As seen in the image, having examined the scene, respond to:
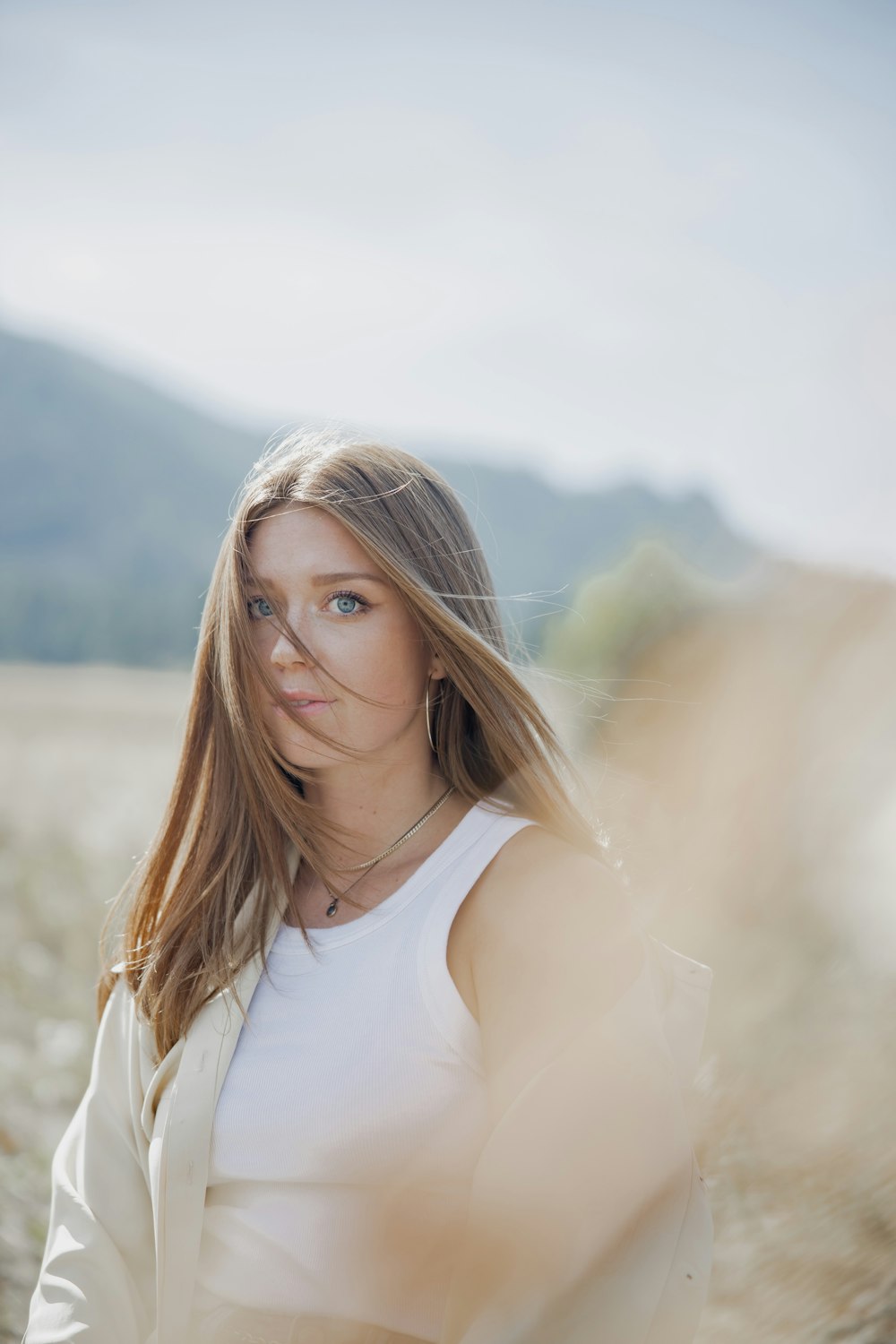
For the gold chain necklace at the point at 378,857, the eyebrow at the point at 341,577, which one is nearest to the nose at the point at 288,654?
the eyebrow at the point at 341,577

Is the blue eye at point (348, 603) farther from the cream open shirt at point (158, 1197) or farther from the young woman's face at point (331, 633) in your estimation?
the cream open shirt at point (158, 1197)

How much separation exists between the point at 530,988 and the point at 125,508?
7125 cm

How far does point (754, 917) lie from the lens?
401 centimetres

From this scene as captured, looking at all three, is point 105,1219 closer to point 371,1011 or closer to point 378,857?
point 371,1011

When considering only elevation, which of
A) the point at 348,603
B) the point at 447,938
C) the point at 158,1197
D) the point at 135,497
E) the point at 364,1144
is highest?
the point at 348,603

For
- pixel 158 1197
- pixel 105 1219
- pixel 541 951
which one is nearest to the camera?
pixel 541 951

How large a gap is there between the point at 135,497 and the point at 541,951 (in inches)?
2861

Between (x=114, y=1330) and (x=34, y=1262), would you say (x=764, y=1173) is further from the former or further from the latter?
(x=34, y=1262)

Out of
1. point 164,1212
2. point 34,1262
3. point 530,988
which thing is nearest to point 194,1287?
point 164,1212

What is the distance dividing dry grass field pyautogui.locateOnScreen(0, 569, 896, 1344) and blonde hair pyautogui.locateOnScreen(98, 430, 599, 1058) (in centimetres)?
30

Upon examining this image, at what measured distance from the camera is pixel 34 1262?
2617 millimetres

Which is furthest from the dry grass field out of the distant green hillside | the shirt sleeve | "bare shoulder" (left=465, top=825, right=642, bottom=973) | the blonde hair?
the distant green hillside

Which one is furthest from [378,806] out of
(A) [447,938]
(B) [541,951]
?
(B) [541,951]

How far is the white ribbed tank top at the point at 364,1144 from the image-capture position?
1.46m
